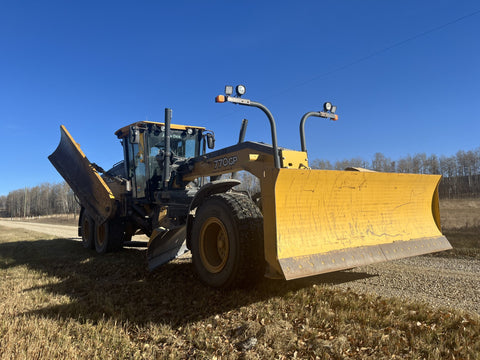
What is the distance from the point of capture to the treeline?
276 ft

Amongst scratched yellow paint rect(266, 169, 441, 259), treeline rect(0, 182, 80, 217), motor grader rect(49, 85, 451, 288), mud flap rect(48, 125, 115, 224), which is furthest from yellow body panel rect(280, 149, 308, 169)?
treeline rect(0, 182, 80, 217)

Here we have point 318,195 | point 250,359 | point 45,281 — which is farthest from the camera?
point 45,281

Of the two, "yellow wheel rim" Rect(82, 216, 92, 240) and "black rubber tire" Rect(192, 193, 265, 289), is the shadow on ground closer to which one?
"black rubber tire" Rect(192, 193, 265, 289)

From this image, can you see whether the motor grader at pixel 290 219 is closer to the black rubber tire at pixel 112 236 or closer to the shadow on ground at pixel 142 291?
the shadow on ground at pixel 142 291

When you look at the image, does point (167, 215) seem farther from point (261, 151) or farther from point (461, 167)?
point (461, 167)

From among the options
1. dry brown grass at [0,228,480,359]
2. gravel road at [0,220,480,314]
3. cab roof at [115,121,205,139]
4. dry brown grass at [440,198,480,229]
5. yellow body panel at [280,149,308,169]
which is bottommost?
gravel road at [0,220,480,314]

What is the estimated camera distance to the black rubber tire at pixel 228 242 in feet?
12.2

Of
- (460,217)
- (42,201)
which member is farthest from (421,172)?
(42,201)

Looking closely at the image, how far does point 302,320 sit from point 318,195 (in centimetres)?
143

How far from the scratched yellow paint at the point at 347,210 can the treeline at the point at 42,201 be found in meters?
85.5

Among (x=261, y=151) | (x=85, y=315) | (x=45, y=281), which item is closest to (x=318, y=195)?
(x=261, y=151)

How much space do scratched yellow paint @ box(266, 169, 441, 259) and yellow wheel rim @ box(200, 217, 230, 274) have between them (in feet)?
3.23

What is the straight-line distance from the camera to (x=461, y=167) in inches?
2459

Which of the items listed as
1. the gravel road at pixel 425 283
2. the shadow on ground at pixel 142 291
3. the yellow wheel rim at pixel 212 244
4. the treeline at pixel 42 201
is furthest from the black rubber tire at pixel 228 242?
the treeline at pixel 42 201
